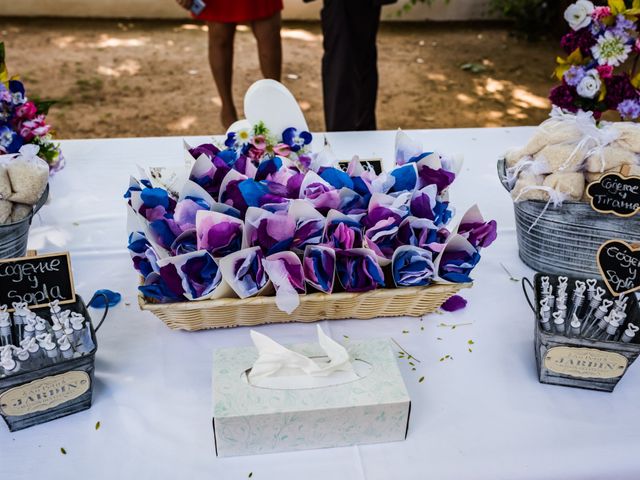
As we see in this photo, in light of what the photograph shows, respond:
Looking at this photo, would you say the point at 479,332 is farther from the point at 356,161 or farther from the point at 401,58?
the point at 401,58

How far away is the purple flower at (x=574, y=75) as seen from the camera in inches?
47.2

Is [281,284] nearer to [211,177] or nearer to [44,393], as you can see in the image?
[211,177]

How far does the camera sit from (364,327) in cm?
104

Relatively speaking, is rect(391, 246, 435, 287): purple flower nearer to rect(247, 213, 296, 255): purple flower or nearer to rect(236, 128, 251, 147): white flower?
rect(247, 213, 296, 255): purple flower

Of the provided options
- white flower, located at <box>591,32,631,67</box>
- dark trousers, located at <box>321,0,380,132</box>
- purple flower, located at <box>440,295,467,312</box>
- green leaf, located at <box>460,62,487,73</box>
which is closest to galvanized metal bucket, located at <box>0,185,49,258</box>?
purple flower, located at <box>440,295,467,312</box>

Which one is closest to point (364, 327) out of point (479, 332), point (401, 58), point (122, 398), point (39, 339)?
point (479, 332)

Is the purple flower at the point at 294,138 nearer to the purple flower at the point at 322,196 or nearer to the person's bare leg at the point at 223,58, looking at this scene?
the purple flower at the point at 322,196

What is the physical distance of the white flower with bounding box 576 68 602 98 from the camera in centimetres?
118

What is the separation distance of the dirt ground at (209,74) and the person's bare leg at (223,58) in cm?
42

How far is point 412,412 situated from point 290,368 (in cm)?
20

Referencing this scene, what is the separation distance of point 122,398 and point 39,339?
0.16 m

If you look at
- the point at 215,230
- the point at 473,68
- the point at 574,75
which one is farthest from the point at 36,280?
the point at 473,68

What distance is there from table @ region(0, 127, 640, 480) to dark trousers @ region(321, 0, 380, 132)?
4.23 ft

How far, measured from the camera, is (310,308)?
39.2 inches
